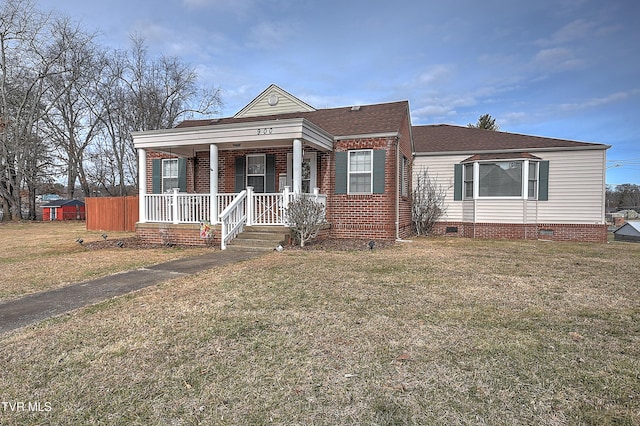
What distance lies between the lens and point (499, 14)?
38.3ft

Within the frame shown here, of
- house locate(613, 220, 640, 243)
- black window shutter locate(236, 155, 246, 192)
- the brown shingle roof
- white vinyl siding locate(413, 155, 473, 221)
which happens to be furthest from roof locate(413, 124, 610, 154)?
black window shutter locate(236, 155, 246, 192)

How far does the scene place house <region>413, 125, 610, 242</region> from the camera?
39.5ft

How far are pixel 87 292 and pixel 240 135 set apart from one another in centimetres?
611

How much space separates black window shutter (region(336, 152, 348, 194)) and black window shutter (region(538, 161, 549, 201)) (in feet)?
23.2

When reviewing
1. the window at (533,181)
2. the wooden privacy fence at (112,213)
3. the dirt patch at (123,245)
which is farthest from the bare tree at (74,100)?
the window at (533,181)

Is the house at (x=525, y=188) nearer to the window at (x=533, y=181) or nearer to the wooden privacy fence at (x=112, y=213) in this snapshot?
the window at (x=533, y=181)

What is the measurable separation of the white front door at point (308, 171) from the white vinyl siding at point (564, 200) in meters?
6.18

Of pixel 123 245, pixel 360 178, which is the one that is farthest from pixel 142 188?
pixel 360 178

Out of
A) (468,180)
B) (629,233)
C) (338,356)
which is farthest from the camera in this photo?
(629,233)

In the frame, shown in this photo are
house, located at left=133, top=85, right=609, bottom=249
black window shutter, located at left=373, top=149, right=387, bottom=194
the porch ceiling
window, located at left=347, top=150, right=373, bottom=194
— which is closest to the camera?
the porch ceiling

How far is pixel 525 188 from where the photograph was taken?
1241 cm

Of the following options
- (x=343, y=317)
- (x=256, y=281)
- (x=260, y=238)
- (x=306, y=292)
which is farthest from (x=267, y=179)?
(x=343, y=317)

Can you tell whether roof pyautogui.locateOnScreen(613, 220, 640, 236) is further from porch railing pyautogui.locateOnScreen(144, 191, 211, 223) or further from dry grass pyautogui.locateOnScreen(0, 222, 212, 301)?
dry grass pyautogui.locateOnScreen(0, 222, 212, 301)

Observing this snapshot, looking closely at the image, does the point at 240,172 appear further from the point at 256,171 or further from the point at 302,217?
the point at 302,217
